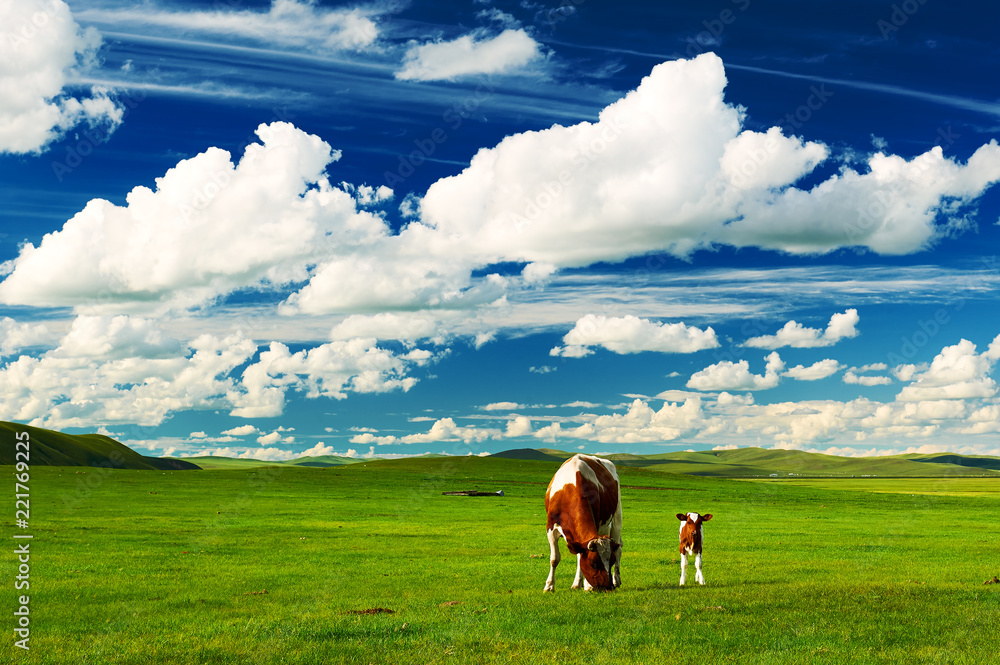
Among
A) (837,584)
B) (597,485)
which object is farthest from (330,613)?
(837,584)

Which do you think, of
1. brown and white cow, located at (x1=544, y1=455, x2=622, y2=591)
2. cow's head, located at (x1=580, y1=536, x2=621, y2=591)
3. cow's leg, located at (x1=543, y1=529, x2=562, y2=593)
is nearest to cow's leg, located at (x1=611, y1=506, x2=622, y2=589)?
brown and white cow, located at (x1=544, y1=455, x2=622, y2=591)

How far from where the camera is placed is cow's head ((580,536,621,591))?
19422 millimetres

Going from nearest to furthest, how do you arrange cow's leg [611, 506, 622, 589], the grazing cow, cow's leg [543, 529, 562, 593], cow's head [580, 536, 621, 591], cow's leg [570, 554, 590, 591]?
1. cow's head [580, 536, 621, 591]
2. cow's leg [570, 554, 590, 591]
3. cow's leg [543, 529, 562, 593]
4. cow's leg [611, 506, 622, 589]
5. the grazing cow

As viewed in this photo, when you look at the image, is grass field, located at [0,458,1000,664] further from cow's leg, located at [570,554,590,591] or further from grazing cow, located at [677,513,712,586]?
grazing cow, located at [677,513,712,586]

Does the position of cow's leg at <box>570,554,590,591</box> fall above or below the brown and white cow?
below

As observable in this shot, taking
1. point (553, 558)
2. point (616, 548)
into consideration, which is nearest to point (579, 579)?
point (553, 558)

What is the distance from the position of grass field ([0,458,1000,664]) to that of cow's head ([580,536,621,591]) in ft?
1.86

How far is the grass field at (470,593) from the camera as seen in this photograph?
13.0 metres

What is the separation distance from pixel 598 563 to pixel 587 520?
128 cm

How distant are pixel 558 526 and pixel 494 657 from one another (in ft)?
29.1

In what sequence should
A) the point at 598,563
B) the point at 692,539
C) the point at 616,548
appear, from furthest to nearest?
1. the point at 692,539
2. the point at 616,548
3. the point at 598,563

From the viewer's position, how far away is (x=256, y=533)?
135 ft

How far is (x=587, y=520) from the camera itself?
20.3m

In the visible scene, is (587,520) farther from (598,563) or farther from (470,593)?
(470,593)
